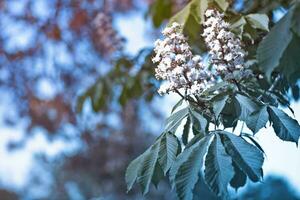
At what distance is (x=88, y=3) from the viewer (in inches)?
239

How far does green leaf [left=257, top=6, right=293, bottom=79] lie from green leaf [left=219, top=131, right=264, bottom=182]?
24 centimetres

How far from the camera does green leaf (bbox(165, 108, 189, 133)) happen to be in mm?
1688

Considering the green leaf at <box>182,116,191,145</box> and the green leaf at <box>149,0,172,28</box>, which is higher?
the green leaf at <box>149,0,172,28</box>

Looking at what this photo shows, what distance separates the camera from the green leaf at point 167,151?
1.59 m

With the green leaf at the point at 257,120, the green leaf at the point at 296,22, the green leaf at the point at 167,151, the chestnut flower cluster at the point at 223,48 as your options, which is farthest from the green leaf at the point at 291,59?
the green leaf at the point at 167,151

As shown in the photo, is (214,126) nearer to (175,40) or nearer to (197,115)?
(197,115)

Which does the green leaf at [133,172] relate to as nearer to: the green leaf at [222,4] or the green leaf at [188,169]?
the green leaf at [188,169]

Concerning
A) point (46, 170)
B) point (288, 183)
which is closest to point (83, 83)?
point (46, 170)

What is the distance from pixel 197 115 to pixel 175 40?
0.25m

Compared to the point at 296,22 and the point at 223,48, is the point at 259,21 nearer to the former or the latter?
the point at 223,48

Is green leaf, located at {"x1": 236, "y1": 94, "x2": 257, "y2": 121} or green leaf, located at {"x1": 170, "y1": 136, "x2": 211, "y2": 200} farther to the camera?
green leaf, located at {"x1": 236, "y1": 94, "x2": 257, "y2": 121}

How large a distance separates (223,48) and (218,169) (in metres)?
0.44

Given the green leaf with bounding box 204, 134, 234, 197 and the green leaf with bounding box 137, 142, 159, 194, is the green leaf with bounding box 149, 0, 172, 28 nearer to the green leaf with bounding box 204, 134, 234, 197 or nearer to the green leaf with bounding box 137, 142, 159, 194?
the green leaf with bounding box 137, 142, 159, 194

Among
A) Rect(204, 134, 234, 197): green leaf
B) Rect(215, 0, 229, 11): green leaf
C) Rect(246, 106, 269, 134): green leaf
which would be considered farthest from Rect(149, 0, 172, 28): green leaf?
Rect(204, 134, 234, 197): green leaf
